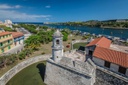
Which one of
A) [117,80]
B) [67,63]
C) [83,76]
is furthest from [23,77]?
[117,80]

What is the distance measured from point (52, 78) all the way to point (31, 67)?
1028cm

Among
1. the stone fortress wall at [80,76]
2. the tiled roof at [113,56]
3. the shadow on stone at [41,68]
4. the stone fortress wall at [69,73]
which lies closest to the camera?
the stone fortress wall at [80,76]

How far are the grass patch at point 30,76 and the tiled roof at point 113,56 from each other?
566 inches

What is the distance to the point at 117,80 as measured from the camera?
Result: 633 inches

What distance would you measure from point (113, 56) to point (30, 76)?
19.7 metres

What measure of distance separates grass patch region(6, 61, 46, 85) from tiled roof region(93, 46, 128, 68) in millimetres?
14386

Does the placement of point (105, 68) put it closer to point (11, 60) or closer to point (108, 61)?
point (108, 61)

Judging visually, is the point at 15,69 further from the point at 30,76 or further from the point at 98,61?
the point at 98,61

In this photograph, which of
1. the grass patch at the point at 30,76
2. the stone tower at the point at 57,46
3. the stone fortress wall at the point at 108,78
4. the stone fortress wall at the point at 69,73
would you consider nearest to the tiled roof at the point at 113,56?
the stone fortress wall at the point at 108,78

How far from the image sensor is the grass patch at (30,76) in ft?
72.2

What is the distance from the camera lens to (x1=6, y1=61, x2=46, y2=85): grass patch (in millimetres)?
22016

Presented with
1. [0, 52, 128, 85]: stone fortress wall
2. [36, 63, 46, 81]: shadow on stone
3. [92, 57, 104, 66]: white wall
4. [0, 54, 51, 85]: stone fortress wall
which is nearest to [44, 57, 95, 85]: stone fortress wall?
[0, 52, 128, 85]: stone fortress wall

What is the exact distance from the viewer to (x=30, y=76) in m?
24.1

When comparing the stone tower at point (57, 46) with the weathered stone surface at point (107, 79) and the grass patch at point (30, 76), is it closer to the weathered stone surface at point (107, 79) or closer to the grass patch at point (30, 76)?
the grass patch at point (30, 76)
